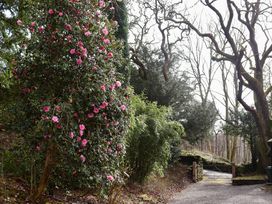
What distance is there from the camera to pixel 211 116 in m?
19.7

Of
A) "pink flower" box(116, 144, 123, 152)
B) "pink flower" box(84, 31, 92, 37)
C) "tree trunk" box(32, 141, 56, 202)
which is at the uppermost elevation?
"pink flower" box(84, 31, 92, 37)

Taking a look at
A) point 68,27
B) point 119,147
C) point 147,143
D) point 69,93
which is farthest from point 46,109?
point 147,143

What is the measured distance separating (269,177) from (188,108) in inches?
276

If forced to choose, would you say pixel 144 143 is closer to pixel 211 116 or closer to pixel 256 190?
pixel 256 190

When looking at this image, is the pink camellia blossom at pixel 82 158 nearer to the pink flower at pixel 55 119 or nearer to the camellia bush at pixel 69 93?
the camellia bush at pixel 69 93

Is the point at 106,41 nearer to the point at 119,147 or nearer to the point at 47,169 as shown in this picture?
the point at 119,147

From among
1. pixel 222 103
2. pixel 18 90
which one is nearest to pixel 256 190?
pixel 18 90

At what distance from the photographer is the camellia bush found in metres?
4.76

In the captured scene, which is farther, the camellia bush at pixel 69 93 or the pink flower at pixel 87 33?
the pink flower at pixel 87 33

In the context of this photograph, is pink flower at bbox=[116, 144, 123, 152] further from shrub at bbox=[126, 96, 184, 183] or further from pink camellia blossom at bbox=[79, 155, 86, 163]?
shrub at bbox=[126, 96, 184, 183]

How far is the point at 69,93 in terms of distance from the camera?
16.1 ft

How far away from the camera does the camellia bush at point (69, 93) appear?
15.6 ft

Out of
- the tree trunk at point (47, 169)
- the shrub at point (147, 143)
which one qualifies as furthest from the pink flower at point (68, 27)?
the shrub at point (147, 143)

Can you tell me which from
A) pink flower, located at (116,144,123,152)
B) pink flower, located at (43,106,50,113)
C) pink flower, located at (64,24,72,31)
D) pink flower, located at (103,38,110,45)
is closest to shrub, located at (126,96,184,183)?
pink flower, located at (116,144,123,152)
